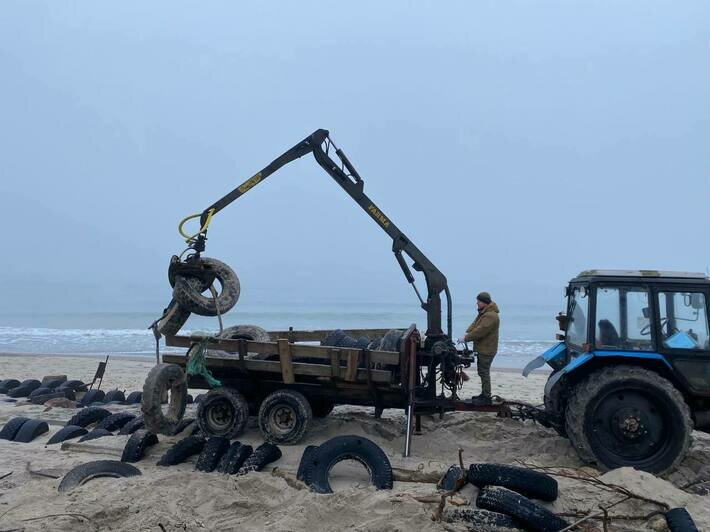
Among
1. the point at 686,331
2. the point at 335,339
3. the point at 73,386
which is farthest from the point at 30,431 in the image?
the point at 686,331

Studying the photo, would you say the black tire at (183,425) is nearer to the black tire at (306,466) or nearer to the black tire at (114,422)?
the black tire at (114,422)

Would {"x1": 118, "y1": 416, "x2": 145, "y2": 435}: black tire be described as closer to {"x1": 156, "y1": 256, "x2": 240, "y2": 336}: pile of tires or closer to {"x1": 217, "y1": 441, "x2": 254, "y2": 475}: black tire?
{"x1": 156, "y1": 256, "x2": 240, "y2": 336}: pile of tires

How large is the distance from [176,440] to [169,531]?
9.74 feet

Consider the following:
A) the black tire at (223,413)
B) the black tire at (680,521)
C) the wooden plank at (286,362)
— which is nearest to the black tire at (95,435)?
the black tire at (223,413)

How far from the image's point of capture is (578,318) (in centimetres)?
691

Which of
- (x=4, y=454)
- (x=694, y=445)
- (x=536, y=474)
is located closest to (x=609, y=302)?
(x=694, y=445)

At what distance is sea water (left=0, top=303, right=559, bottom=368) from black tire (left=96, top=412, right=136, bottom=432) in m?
13.5

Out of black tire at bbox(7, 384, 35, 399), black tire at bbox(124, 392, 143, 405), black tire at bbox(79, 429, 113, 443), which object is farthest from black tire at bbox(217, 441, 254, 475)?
black tire at bbox(7, 384, 35, 399)

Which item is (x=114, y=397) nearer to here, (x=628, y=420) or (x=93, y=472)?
(x=93, y=472)

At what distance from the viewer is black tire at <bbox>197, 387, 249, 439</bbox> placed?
23.2 feet

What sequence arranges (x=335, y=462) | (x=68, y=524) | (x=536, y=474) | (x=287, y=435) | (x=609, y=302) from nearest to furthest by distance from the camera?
(x=68, y=524) → (x=536, y=474) → (x=335, y=462) → (x=609, y=302) → (x=287, y=435)

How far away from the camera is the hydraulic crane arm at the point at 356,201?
25.6 feet

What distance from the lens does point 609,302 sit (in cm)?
634

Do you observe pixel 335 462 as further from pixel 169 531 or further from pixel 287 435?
pixel 169 531
